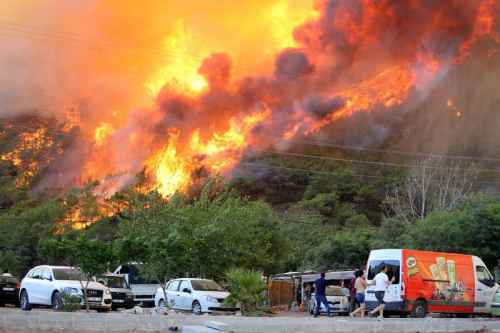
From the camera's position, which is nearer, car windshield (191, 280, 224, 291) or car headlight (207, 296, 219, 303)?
car headlight (207, 296, 219, 303)

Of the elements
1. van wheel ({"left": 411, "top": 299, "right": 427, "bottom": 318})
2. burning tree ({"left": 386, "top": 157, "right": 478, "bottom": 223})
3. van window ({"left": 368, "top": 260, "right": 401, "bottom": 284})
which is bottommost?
van wheel ({"left": 411, "top": 299, "right": 427, "bottom": 318})

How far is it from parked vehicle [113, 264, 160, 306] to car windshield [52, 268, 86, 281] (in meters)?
8.44

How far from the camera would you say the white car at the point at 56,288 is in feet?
90.4

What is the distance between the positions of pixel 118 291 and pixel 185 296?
4.03 meters

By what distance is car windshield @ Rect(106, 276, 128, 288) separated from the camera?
33100mm

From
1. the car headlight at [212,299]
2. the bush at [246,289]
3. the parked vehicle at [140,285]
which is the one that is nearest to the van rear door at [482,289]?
the bush at [246,289]

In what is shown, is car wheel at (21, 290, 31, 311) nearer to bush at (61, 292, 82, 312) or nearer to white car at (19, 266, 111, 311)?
white car at (19, 266, 111, 311)

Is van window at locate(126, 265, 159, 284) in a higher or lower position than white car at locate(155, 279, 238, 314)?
higher

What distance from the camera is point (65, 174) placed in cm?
6178

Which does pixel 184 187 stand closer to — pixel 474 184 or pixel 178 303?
pixel 178 303

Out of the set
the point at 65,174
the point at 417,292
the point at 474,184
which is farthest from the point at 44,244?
the point at 474,184

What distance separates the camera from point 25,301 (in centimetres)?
2919

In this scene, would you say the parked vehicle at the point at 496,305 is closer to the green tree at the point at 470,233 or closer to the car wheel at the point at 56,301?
the green tree at the point at 470,233

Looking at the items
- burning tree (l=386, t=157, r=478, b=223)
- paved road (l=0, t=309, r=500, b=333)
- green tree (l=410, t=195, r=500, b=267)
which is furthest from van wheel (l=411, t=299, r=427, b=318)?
burning tree (l=386, t=157, r=478, b=223)
